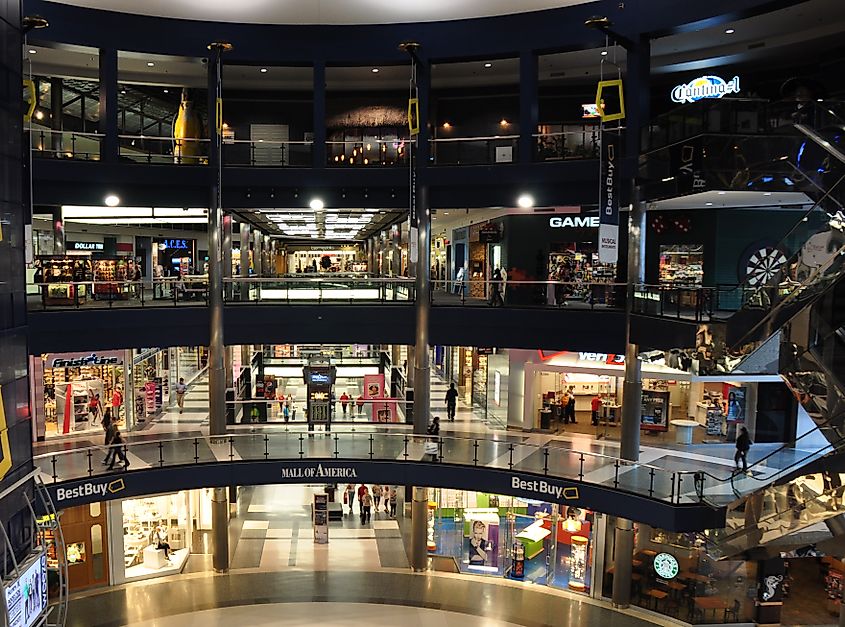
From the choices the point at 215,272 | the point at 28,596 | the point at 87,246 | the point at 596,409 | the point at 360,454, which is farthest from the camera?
the point at 87,246

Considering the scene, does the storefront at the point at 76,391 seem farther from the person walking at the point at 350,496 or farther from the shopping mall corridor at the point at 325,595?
the person walking at the point at 350,496

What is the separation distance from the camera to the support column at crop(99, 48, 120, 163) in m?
17.7

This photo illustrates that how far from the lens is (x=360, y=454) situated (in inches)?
699

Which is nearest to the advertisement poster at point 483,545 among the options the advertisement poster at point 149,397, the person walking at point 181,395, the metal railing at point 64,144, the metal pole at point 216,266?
the metal pole at point 216,266

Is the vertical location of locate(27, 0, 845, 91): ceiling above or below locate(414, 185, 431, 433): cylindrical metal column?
above

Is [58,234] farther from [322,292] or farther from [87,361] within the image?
[322,292]

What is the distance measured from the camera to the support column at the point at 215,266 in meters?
18.3

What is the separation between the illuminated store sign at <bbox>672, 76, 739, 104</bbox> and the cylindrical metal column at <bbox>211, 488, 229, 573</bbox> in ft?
55.9

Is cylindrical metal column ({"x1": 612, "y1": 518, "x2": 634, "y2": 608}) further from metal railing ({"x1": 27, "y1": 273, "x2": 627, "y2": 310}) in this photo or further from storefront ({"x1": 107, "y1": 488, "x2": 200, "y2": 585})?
storefront ({"x1": 107, "y1": 488, "x2": 200, "y2": 585})

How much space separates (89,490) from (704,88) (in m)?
19.3

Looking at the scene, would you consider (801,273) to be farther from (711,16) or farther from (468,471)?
(468,471)

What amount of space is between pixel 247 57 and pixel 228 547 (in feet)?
42.7

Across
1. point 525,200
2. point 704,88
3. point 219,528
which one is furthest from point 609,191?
point 219,528

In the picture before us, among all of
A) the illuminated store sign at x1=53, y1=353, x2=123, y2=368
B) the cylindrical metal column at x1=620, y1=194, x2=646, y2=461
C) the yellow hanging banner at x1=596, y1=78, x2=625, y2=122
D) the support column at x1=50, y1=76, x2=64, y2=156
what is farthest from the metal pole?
the cylindrical metal column at x1=620, y1=194, x2=646, y2=461
